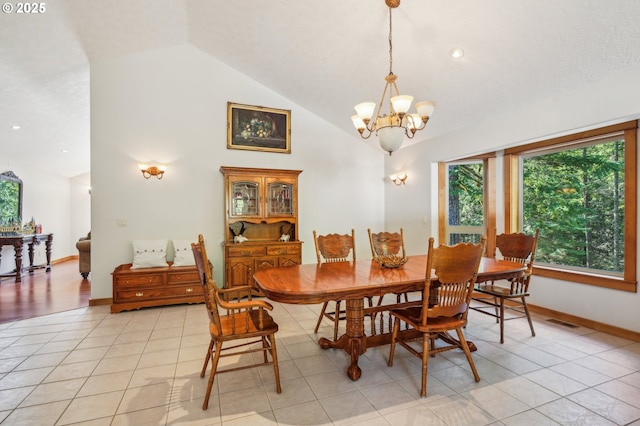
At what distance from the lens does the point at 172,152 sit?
4.68 meters

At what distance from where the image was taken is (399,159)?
18.5ft

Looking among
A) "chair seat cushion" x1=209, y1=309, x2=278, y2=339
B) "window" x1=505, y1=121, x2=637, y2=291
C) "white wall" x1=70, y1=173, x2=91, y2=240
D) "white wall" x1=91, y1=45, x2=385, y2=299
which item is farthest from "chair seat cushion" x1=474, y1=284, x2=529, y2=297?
"white wall" x1=70, y1=173, x2=91, y2=240

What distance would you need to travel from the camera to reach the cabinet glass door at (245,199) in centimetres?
478

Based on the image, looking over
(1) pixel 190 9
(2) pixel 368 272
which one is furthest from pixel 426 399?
(1) pixel 190 9

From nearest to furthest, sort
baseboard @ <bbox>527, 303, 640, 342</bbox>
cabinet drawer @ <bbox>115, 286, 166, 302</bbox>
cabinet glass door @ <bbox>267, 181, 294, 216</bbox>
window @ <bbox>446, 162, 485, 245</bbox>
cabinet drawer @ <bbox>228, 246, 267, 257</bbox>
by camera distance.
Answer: baseboard @ <bbox>527, 303, 640, 342</bbox> < cabinet drawer @ <bbox>115, 286, 166, 302</bbox> < cabinet drawer @ <bbox>228, 246, 267, 257</bbox> < window @ <bbox>446, 162, 485, 245</bbox> < cabinet glass door @ <bbox>267, 181, 294, 216</bbox>

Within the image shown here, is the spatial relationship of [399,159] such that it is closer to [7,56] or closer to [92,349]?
[92,349]

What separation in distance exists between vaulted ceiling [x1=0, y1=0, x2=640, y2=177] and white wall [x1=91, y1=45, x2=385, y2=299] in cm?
27

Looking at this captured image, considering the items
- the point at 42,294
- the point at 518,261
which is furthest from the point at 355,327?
the point at 42,294

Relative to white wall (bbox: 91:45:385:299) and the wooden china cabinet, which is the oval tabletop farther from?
white wall (bbox: 91:45:385:299)

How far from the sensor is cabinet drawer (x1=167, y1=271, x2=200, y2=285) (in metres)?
4.22

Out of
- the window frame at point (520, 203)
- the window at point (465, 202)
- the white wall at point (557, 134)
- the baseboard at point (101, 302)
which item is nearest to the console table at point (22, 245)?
the baseboard at point (101, 302)

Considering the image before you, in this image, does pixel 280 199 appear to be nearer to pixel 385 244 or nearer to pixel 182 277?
pixel 182 277

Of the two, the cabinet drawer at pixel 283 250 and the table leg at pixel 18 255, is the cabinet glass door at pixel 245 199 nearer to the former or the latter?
the cabinet drawer at pixel 283 250

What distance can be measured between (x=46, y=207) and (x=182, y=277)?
219 inches
